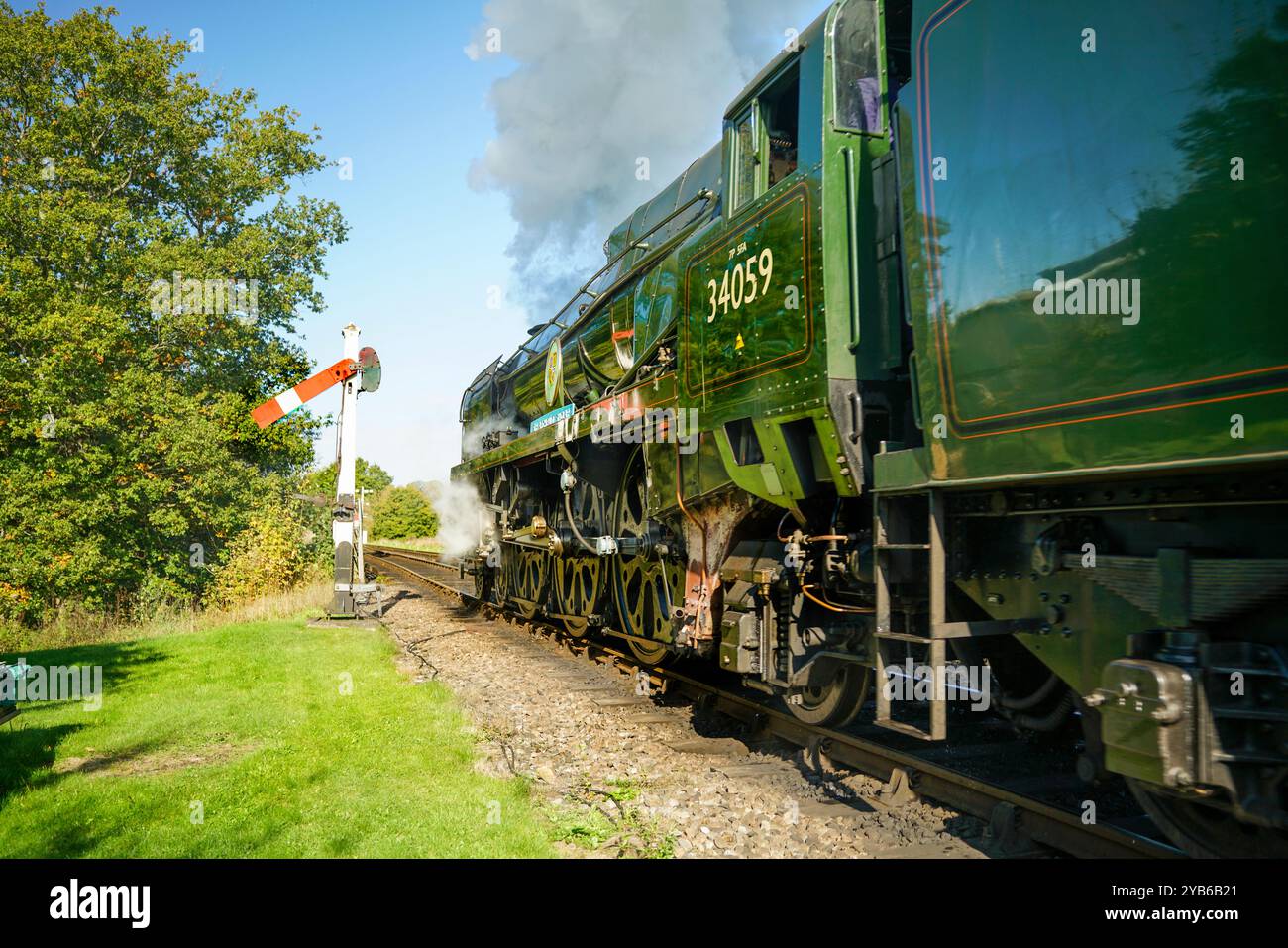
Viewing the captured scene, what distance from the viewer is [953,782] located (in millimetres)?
Answer: 4418

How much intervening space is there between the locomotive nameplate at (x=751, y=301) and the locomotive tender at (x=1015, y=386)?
0.02 meters

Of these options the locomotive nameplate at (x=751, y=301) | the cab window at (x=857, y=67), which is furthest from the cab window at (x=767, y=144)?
the cab window at (x=857, y=67)

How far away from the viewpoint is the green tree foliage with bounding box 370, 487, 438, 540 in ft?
199

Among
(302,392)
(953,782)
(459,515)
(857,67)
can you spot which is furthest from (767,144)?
(459,515)

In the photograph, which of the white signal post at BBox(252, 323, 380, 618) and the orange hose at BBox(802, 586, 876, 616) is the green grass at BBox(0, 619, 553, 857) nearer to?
the orange hose at BBox(802, 586, 876, 616)

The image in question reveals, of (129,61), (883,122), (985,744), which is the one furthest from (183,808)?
(129,61)

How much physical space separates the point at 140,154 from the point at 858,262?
2183cm

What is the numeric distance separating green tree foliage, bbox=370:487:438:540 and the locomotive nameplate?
54.0 m

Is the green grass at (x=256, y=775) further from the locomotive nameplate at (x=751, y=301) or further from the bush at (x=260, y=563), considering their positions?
the bush at (x=260, y=563)

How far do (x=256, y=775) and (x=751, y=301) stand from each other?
4136 mm

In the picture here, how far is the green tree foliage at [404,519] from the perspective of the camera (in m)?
60.7

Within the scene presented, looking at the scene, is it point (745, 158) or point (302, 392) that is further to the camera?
point (302, 392)

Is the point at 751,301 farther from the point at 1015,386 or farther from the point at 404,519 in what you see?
the point at 404,519

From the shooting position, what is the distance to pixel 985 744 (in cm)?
514
